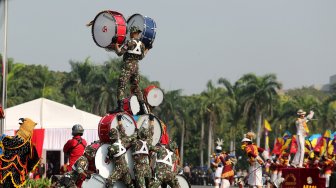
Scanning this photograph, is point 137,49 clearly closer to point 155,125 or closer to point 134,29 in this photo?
point 134,29

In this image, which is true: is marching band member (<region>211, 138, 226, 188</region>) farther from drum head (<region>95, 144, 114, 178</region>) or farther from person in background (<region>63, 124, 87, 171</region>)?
drum head (<region>95, 144, 114, 178</region>)

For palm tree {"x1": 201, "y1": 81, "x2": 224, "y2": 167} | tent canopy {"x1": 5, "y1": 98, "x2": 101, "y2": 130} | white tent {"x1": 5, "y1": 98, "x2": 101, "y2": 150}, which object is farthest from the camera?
palm tree {"x1": 201, "y1": 81, "x2": 224, "y2": 167}

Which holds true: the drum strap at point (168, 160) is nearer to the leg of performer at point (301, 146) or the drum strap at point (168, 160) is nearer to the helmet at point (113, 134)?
the helmet at point (113, 134)

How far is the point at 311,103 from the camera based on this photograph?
67375 millimetres

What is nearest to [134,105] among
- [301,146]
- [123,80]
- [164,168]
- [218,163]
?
[123,80]

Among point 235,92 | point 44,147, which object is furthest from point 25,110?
point 235,92

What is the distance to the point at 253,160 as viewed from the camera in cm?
1720

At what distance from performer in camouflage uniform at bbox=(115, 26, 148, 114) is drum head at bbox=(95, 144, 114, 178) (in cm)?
120

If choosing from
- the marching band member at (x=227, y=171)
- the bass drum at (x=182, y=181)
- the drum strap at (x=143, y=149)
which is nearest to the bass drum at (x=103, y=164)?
the drum strap at (x=143, y=149)

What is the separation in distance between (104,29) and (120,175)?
9.49 ft

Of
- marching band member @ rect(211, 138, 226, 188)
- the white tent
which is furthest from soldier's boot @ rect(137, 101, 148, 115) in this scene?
the white tent

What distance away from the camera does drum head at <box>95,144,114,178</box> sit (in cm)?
1267

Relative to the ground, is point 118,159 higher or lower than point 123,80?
lower

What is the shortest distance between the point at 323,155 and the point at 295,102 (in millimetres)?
49587
